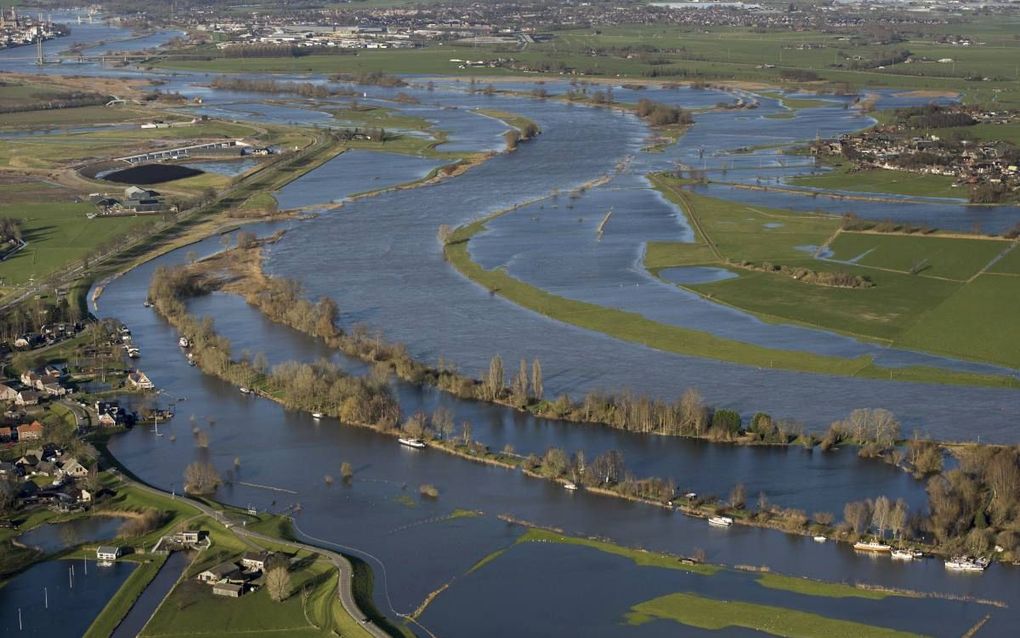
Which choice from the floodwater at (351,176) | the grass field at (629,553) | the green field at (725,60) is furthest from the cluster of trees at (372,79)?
the grass field at (629,553)

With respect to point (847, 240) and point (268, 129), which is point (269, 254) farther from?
point (268, 129)

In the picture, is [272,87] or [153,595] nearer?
[153,595]

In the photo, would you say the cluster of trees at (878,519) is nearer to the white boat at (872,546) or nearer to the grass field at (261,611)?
the white boat at (872,546)

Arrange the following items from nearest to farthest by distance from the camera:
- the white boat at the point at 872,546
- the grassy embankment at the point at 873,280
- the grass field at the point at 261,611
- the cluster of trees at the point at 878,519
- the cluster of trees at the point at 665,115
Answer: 1. the grass field at the point at 261,611
2. the white boat at the point at 872,546
3. the cluster of trees at the point at 878,519
4. the grassy embankment at the point at 873,280
5. the cluster of trees at the point at 665,115

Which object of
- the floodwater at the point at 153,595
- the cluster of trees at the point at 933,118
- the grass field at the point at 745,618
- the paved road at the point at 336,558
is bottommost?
the floodwater at the point at 153,595

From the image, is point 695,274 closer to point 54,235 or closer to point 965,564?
point 965,564

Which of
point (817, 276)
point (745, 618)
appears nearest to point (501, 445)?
point (745, 618)

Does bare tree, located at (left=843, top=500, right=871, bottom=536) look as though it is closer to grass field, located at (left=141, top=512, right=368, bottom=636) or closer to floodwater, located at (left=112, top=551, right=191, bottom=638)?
grass field, located at (left=141, top=512, right=368, bottom=636)

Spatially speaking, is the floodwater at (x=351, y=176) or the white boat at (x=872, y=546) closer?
the white boat at (x=872, y=546)
